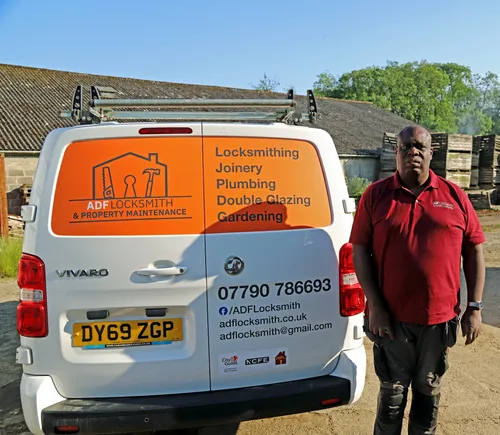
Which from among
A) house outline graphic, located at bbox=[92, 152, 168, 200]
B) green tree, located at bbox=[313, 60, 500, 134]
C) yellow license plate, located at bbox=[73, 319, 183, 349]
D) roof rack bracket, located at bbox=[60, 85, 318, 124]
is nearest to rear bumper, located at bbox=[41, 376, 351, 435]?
yellow license plate, located at bbox=[73, 319, 183, 349]

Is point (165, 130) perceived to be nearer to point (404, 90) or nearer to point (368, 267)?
point (368, 267)

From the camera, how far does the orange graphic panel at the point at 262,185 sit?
2.50 meters

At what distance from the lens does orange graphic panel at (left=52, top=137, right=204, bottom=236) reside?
2398mm

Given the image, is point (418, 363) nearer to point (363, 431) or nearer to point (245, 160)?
point (363, 431)

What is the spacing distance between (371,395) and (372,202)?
1880 millimetres

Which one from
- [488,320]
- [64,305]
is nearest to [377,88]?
[488,320]

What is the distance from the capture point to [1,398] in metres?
3.67

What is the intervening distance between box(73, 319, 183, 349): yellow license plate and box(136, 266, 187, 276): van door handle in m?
0.26

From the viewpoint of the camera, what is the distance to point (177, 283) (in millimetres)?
2387

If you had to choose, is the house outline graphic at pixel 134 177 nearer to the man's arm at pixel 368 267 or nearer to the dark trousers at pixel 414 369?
the man's arm at pixel 368 267

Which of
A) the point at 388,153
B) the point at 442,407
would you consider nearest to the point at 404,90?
the point at 388,153

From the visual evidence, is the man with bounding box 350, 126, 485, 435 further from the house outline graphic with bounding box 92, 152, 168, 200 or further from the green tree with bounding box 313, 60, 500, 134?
the green tree with bounding box 313, 60, 500, 134

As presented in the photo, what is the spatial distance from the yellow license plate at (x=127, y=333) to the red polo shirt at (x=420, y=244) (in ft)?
3.75

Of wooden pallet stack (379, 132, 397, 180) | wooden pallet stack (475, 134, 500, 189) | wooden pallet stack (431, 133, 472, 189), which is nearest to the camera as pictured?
wooden pallet stack (431, 133, 472, 189)
